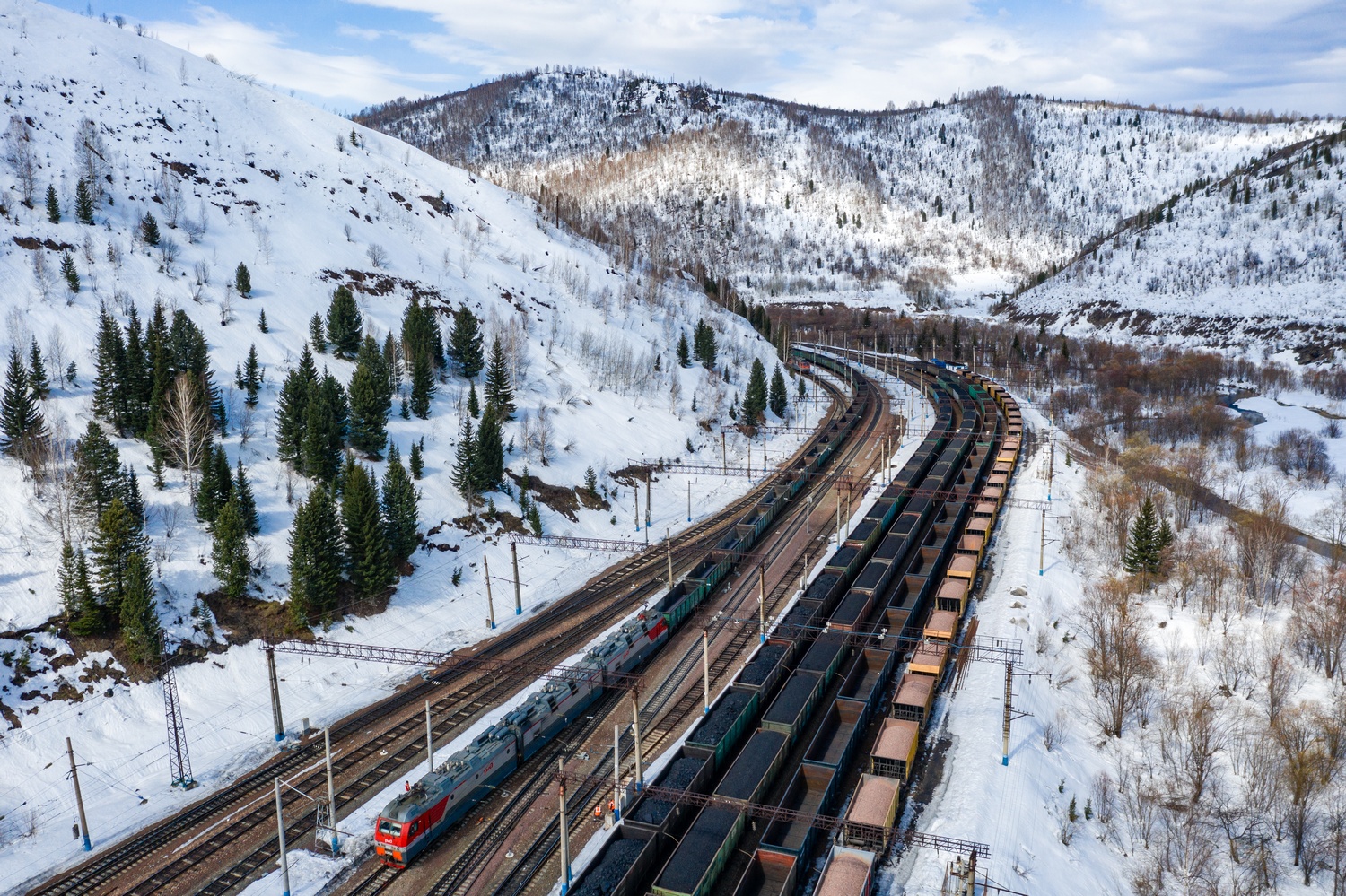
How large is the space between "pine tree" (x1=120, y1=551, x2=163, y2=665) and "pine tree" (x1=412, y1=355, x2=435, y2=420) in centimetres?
3316

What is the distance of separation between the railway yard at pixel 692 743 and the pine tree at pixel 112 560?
44.4ft

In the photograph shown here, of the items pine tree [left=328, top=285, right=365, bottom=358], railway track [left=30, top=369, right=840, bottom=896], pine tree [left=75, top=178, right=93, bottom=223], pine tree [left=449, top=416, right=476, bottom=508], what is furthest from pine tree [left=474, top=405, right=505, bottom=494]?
pine tree [left=75, top=178, right=93, bottom=223]

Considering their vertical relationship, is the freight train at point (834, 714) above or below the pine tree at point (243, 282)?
below

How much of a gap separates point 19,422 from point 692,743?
155 ft

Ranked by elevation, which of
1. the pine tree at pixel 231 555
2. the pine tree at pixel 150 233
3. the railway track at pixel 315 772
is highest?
the pine tree at pixel 150 233

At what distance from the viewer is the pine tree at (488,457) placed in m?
64.9

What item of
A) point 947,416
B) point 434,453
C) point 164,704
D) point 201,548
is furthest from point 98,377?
point 947,416

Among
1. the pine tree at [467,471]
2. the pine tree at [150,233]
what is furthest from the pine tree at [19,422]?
the pine tree at [150,233]

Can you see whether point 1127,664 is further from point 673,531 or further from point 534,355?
point 534,355

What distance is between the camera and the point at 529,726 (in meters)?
38.2

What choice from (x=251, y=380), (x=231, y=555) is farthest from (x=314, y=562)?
(x=251, y=380)

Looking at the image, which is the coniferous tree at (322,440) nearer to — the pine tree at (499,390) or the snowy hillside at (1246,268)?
the pine tree at (499,390)

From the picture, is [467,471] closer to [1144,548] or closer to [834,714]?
[834,714]

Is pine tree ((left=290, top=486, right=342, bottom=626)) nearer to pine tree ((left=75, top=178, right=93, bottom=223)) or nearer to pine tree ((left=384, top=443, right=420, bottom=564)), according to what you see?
pine tree ((left=384, top=443, right=420, bottom=564))
